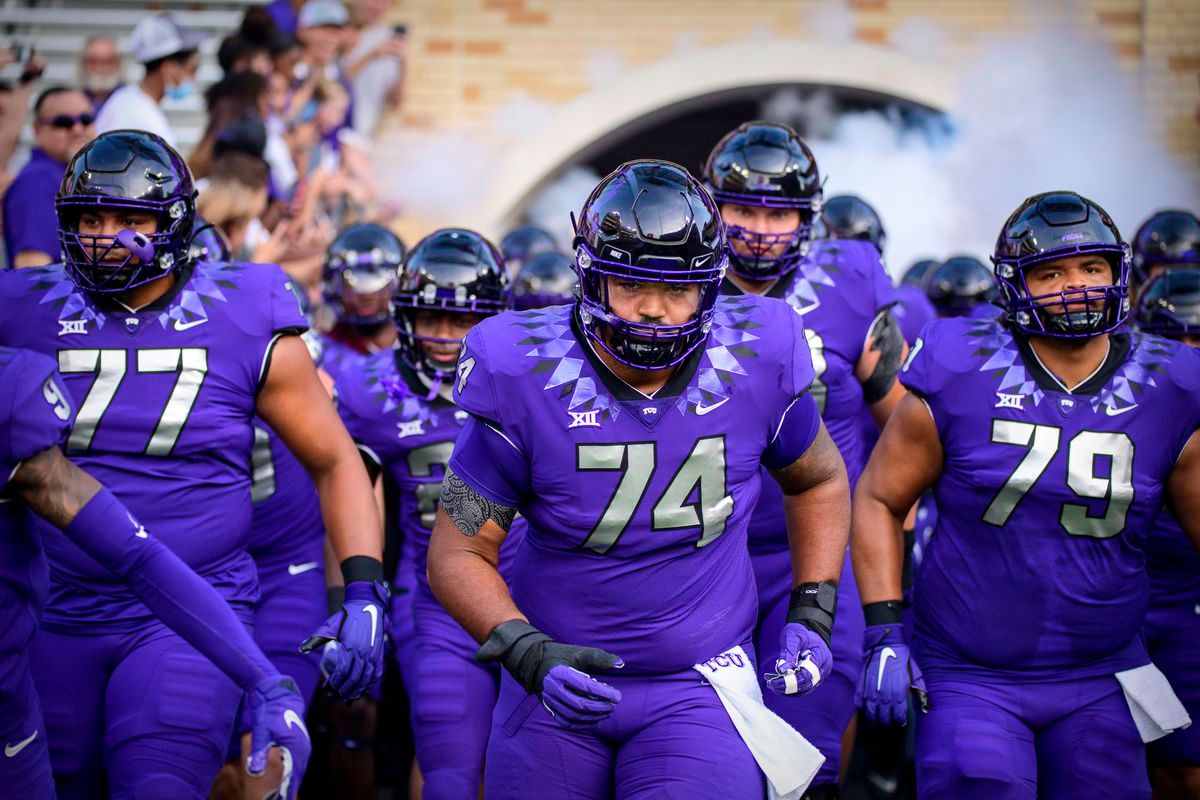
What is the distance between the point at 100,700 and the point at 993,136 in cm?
1002

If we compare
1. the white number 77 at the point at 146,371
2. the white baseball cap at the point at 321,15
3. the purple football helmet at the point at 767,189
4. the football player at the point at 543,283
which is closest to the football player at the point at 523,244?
the football player at the point at 543,283

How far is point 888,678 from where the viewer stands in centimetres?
380

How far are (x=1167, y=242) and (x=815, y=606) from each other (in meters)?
4.59

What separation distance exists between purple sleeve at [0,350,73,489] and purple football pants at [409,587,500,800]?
1513mm

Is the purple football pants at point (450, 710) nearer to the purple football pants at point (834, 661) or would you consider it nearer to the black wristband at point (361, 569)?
the black wristband at point (361, 569)

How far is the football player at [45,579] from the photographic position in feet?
10.2

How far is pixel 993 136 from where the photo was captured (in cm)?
1223

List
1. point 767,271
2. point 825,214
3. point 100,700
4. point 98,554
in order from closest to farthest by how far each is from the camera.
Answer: point 98,554, point 100,700, point 767,271, point 825,214

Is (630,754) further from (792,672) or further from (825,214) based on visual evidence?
(825,214)

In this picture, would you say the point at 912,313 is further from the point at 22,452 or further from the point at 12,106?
the point at 12,106

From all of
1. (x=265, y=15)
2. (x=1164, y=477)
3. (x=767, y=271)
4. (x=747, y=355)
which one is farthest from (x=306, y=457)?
(x=265, y=15)

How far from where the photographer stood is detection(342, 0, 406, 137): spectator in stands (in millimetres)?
11492

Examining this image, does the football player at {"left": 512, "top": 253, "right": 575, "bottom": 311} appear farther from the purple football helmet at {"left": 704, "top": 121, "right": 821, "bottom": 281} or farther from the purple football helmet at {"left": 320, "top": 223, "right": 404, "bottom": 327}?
the purple football helmet at {"left": 704, "top": 121, "right": 821, "bottom": 281}

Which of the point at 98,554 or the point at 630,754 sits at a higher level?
the point at 98,554
